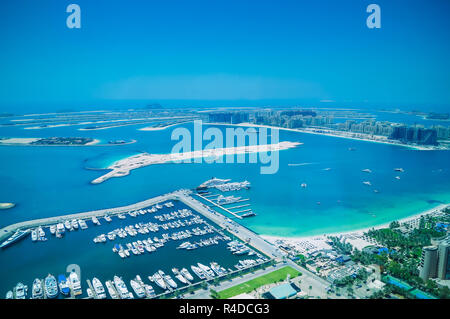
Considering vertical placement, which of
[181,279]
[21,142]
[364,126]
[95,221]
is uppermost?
[364,126]

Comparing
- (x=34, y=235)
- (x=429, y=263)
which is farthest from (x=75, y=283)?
(x=429, y=263)

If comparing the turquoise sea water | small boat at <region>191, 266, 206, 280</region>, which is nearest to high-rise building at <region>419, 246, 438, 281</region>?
the turquoise sea water

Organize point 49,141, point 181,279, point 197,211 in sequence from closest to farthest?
point 181,279 → point 197,211 → point 49,141

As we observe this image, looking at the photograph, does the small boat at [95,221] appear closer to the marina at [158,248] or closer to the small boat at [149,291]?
the marina at [158,248]

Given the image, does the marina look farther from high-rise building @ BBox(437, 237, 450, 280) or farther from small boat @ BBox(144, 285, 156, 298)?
high-rise building @ BBox(437, 237, 450, 280)

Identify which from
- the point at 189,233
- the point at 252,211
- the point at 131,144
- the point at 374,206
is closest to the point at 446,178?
the point at 374,206

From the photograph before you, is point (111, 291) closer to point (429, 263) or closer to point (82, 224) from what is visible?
point (82, 224)
